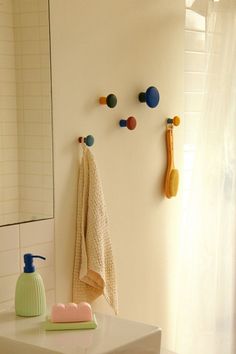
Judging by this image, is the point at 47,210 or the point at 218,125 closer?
the point at 47,210

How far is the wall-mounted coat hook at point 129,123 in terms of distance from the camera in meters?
2.59

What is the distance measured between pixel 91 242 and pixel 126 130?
0.50 m

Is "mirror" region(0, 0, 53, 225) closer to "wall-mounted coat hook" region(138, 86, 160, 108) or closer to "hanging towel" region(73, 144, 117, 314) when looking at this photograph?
"hanging towel" region(73, 144, 117, 314)

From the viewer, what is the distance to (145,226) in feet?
9.25

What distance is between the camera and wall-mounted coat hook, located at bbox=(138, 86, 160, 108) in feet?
8.75

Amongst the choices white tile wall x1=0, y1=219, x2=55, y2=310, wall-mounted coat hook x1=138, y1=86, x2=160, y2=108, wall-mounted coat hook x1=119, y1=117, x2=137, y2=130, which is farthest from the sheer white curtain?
white tile wall x1=0, y1=219, x2=55, y2=310

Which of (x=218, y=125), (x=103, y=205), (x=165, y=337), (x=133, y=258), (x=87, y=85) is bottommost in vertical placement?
(x=165, y=337)

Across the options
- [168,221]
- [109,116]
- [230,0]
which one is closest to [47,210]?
[109,116]

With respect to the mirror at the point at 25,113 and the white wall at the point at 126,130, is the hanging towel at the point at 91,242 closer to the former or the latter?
the white wall at the point at 126,130

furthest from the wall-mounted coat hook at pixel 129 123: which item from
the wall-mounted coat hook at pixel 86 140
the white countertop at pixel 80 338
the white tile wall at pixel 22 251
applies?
the white countertop at pixel 80 338

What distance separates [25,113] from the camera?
2.36 metres

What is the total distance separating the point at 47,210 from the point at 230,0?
117cm

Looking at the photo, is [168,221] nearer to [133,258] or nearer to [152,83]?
[133,258]

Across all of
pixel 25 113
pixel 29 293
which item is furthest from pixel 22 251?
pixel 25 113
